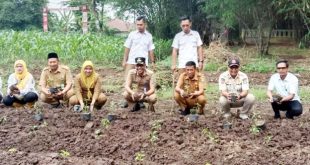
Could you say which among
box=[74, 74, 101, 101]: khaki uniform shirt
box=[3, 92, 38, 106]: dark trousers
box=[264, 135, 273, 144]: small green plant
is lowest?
box=[264, 135, 273, 144]: small green plant

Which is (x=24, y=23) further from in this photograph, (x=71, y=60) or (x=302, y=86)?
(x=302, y=86)

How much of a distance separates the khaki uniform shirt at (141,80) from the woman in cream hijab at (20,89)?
4.85 feet

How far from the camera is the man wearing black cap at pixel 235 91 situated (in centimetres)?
699

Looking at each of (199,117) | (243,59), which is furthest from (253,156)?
(243,59)

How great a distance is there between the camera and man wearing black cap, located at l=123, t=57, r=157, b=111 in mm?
7539

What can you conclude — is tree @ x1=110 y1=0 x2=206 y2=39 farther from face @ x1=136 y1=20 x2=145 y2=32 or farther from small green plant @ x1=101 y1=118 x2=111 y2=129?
small green plant @ x1=101 y1=118 x2=111 y2=129

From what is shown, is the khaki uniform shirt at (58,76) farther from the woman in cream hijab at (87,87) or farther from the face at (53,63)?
the woman in cream hijab at (87,87)

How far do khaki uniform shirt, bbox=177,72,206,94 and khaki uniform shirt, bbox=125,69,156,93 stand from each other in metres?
0.50

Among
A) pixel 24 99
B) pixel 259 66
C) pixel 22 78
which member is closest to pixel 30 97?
pixel 24 99

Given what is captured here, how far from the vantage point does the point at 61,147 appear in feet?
18.8

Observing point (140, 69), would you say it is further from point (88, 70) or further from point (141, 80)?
point (88, 70)

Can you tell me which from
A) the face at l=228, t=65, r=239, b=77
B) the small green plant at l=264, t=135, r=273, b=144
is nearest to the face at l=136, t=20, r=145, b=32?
the face at l=228, t=65, r=239, b=77

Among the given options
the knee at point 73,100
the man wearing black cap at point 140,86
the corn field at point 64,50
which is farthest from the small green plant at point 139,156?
the corn field at point 64,50

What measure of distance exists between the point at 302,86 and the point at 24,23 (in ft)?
85.4
